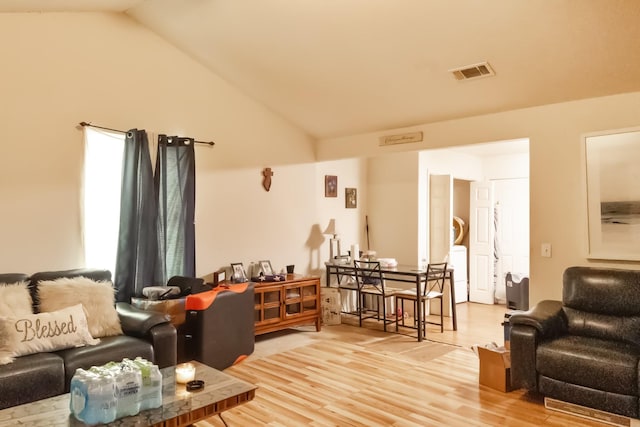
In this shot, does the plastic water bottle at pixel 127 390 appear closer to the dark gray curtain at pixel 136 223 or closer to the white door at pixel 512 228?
the dark gray curtain at pixel 136 223

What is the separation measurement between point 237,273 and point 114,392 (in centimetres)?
276

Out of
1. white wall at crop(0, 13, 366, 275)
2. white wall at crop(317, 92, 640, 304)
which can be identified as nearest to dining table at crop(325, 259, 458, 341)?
white wall at crop(0, 13, 366, 275)

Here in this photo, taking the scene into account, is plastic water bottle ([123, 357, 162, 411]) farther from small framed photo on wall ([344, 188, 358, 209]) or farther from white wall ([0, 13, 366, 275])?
small framed photo on wall ([344, 188, 358, 209])

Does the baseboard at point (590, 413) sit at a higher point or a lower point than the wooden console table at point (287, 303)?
lower

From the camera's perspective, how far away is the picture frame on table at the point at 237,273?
4719 mm

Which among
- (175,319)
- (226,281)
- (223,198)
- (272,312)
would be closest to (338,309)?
(272,312)

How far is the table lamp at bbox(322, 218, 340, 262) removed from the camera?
5902mm

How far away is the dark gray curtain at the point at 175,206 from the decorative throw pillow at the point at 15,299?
47.1 inches

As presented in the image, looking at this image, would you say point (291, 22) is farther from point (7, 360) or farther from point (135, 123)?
point (7, 360)

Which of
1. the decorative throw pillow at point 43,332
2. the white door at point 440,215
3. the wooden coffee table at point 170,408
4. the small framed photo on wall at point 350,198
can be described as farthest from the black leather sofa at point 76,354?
the white door at point 440,215

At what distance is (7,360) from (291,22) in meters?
3.05

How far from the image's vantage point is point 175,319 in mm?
3697

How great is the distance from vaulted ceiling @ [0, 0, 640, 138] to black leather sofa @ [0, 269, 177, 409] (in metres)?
2.13

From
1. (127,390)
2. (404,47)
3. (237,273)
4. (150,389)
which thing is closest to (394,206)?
(237,273)
